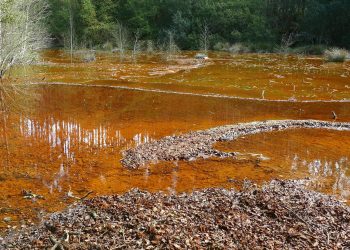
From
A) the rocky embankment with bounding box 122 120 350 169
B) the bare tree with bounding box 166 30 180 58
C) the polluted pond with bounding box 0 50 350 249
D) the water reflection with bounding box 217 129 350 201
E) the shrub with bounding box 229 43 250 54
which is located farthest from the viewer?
the shrub with bounding box 229 43 250 54

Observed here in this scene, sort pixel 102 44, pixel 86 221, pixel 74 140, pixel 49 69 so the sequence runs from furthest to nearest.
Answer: pixel 102 44 → pixel 49 69 → pixel 74 140 → pixel 86 221

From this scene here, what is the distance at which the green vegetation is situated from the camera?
5662 centimetres

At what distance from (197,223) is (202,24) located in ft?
190

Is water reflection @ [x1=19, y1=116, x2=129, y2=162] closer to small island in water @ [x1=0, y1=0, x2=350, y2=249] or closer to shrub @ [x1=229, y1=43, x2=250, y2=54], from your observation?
small island in water @ [x1=0, y1=0, x2=350, y2=249]

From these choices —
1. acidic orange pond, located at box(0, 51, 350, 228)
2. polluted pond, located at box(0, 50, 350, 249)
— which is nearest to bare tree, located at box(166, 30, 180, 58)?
acidic orange pond, located at box(0, 51, 350, 228)

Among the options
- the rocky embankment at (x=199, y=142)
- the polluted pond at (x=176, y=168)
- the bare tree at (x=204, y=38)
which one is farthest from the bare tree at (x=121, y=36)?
the rocky embankment at (x=199, y=142)

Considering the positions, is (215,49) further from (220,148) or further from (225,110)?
(220,148)

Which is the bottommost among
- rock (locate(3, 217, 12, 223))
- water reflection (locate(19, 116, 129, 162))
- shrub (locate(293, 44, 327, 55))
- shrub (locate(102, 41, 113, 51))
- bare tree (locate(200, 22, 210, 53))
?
rock (locate(3, 217, 12, 223))

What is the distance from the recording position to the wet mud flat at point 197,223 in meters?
7.96

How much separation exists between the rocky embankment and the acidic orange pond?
0.50 m

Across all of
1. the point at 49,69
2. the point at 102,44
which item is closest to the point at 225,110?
the point at 49,69

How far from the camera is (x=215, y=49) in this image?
61219 mm

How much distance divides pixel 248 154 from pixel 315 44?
48785 millimetres

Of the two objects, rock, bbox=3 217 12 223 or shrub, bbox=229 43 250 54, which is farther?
shrub, bbox=229 43 250 54
